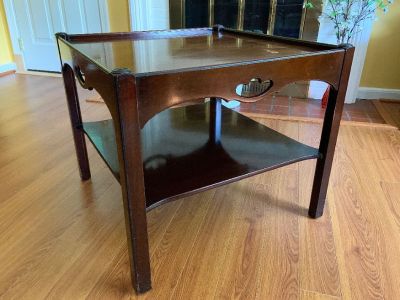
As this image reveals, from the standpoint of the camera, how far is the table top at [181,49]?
2.56ft

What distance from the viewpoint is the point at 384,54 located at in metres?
2.19

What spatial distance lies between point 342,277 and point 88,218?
803 mm

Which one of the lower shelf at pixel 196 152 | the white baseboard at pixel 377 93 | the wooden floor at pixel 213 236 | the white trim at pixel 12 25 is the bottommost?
the wooden floor at pixel 213 236

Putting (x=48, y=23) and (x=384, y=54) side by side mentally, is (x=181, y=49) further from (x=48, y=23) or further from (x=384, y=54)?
(x=48, y=23)

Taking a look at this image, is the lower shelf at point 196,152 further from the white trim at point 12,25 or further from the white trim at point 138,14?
the white trim at point 12,25

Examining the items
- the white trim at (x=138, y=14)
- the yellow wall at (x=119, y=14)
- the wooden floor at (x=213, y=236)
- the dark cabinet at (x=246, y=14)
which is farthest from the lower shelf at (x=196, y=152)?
the yellow wall at (x=119, y=14)

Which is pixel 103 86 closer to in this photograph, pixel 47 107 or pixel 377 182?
pixel 377 182

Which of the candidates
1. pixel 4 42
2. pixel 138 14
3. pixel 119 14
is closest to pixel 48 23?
pixel 4 42

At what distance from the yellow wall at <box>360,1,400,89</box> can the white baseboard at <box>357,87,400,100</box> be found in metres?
0.03

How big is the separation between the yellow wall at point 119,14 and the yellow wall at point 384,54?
1744 mm

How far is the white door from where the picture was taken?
2637mm

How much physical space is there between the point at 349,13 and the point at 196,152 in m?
1.52

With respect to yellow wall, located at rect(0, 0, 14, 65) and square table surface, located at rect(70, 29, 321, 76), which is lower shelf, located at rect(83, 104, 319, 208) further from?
yellow wall, located at rect(0, 0, 14, 65)

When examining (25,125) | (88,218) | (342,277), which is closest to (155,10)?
(25,125)
